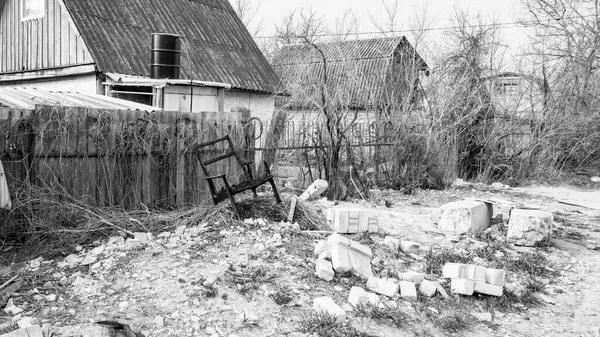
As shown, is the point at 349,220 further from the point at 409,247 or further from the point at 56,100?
the point at 56,100

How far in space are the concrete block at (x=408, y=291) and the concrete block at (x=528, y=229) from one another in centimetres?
278

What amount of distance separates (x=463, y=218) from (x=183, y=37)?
429 inches

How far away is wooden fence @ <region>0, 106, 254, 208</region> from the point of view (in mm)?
6676

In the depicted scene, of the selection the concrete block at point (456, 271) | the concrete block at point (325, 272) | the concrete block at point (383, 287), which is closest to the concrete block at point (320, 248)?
the concrete block at point (325, 272)

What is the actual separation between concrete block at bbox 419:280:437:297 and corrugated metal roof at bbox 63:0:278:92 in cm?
982

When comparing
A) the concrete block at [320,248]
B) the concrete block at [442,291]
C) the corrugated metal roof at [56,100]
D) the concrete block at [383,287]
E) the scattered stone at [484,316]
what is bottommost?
the scattered stone at [484,316]

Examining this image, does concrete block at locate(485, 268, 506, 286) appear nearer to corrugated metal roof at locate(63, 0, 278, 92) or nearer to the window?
corrugated metal roof at locate(63, 0, 278, 92)

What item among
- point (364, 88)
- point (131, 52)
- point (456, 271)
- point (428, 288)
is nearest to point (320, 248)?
point (428, 288)

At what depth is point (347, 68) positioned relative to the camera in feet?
47.8

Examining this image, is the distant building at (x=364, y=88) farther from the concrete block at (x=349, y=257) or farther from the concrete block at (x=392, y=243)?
the concrete block at (x=349, y=257)

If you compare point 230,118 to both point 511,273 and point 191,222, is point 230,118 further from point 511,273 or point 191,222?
point 511,273

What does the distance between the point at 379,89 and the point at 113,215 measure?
832cm

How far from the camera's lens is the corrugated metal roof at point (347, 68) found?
39.5ft

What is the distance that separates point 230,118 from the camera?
346 inches
